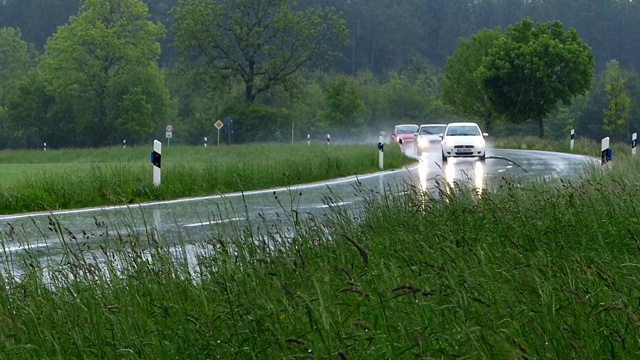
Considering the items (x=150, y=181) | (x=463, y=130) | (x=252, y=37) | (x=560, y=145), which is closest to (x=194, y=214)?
(x=150, y=181)

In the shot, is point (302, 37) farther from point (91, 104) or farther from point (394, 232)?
point (394, 232)

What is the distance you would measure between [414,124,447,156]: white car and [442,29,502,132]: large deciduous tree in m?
34.2

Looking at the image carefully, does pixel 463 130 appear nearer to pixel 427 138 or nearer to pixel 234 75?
pixel 427 138

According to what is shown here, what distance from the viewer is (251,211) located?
1622cm

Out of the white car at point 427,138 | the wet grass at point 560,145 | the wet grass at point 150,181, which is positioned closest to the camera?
the wet grass at point 150,181

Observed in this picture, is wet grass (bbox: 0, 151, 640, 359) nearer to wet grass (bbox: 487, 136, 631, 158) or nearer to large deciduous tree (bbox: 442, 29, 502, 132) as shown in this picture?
wet grass (bbox: 487, 136, 631, 158)

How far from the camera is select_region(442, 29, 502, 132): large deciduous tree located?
90.1 meters

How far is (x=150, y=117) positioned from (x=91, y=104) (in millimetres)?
5535

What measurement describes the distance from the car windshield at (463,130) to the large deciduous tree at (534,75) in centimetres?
3433

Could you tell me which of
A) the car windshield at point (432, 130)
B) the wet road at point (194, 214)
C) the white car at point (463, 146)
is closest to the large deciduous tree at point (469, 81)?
the car windshield at point (432, 130)

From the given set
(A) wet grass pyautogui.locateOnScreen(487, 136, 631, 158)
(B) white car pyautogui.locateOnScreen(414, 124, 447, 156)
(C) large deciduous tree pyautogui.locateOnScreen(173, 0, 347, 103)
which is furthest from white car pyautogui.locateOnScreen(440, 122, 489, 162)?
(C) large deciduous tree pyautogui.locateOnScreen(173, 0, 347, 103)

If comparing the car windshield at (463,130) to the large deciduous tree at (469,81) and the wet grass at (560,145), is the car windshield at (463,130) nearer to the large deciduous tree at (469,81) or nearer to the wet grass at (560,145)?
the wet grass at (560,145)

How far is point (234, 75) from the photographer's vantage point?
86.9 metres

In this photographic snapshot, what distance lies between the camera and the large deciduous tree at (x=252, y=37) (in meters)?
85.2
